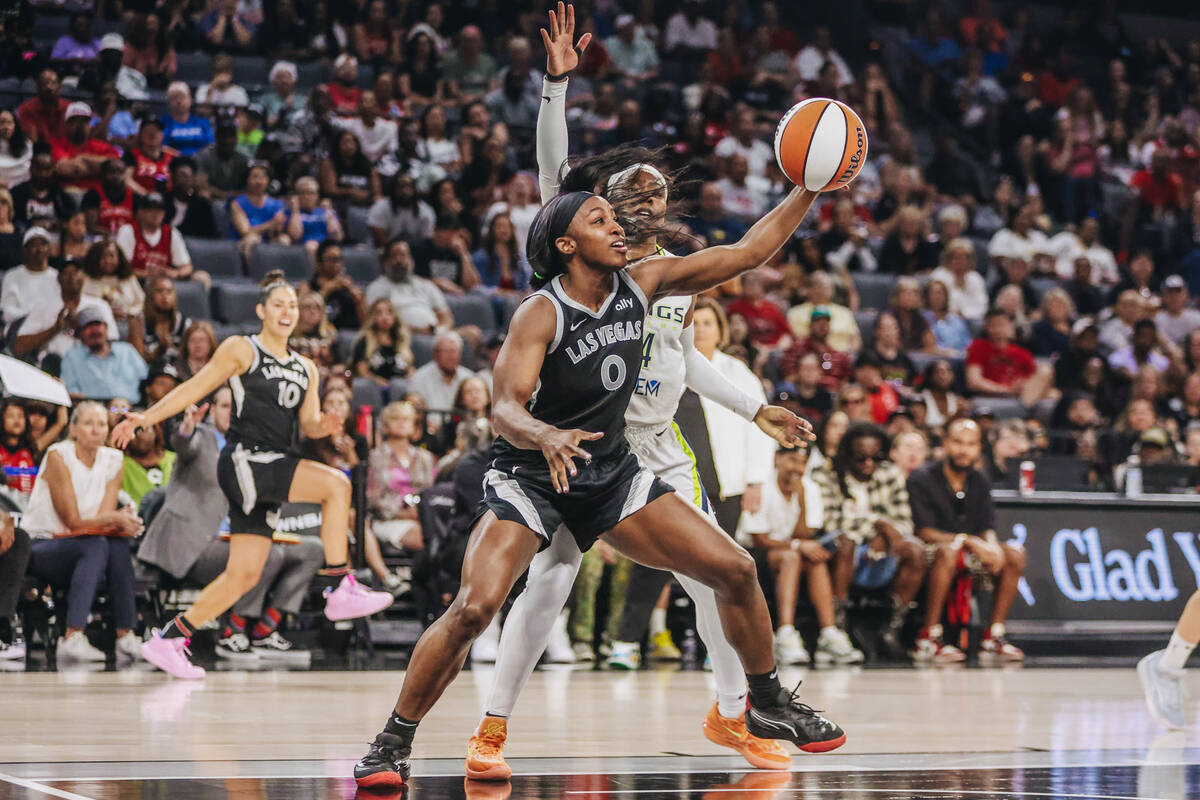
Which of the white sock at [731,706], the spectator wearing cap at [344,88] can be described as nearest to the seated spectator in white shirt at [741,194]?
the spectator wearing cap at [344,88]

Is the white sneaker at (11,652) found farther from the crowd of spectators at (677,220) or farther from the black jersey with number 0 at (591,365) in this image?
the black jersey with number 0 at (591,365)

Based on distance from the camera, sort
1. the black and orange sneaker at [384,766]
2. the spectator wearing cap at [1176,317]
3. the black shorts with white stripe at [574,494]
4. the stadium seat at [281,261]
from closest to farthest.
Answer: the black and orange sneaker at [384,766] → the black shorts with white stripe at [574,494] → the stadium seat at [281,261] → the spectator wearing cap at [1176,317]

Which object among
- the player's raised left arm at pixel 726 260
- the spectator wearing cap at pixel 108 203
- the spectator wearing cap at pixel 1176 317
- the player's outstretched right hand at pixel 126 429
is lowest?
the player's outstretched right hand at pixel 126 429

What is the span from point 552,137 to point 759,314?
8.41m

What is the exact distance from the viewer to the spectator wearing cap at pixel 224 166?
1352cm

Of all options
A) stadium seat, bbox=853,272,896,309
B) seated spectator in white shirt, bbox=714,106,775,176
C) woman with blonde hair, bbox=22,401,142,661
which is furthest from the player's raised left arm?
seated spectator in white shirt, bbox=714,106,775,176

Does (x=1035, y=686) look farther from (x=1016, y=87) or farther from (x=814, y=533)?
(x=1016, y=87)

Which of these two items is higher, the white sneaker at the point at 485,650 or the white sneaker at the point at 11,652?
the white sneaker at the point at 11,652

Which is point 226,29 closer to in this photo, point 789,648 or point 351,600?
point 351,600

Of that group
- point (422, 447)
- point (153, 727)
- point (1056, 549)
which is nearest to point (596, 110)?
point (422, 447)

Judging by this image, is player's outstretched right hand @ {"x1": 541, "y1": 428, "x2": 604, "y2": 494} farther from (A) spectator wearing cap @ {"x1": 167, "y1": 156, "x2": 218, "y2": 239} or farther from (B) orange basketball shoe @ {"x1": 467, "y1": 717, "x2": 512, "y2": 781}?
(A) spectator wearing cap @ {"x1": 167, "y1": 156, "x2": 218, "y2": 239}

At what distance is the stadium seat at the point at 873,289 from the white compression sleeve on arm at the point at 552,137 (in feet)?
A: 32.6

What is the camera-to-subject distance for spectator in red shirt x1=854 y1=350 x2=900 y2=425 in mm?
12984

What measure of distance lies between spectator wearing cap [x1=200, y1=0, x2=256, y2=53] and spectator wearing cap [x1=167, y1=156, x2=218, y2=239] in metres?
2.10
